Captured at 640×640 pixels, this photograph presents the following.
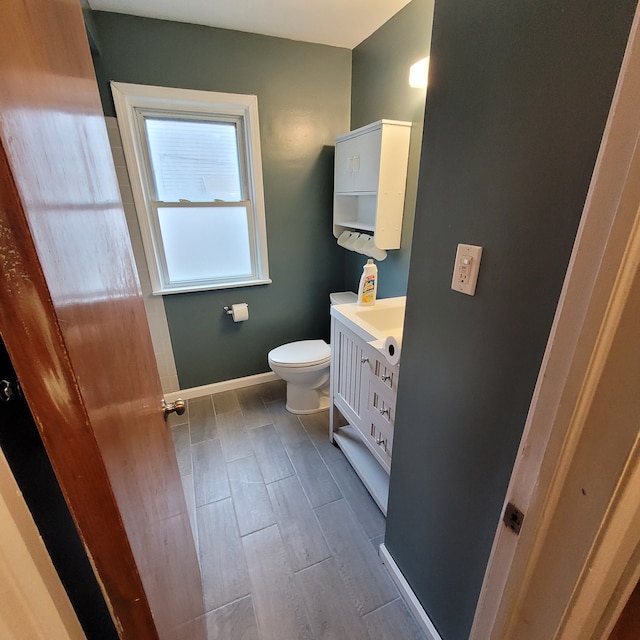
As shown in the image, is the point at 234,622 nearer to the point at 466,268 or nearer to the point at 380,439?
the point at 380,439

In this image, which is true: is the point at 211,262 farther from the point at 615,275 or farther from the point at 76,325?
the point at 615,275

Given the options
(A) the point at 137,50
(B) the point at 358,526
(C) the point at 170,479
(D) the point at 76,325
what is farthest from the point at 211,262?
(D) the point at 76,325

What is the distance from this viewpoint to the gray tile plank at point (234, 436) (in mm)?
1983

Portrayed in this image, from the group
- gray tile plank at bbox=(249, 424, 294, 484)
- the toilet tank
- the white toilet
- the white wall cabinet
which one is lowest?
gray tile plank at bbox=(249, 424, 294, 484)

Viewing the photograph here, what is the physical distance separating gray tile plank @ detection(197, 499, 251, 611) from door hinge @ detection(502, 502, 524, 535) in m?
1.19

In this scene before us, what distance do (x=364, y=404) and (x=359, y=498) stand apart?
522mm

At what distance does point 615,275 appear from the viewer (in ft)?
1.27

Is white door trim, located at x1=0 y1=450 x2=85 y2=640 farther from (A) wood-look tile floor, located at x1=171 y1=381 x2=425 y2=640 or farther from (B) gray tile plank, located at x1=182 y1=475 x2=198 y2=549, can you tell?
(B) gray tile plank, located at x1=182 y1=475 x2=198 y2=549

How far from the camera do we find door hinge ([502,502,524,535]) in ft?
1.81

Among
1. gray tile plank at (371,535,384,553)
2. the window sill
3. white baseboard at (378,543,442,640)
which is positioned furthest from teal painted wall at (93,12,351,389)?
white baseboard at (378,543,442,640)

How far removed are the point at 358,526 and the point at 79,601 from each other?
1.28m

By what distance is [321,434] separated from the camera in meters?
2.13

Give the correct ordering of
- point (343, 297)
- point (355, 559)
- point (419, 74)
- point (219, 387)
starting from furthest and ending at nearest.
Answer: point (219, 387)
point (343, 297)
point (419, 74)
point (355, 559)

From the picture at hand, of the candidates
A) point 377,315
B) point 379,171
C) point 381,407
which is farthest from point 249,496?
point 379,171
